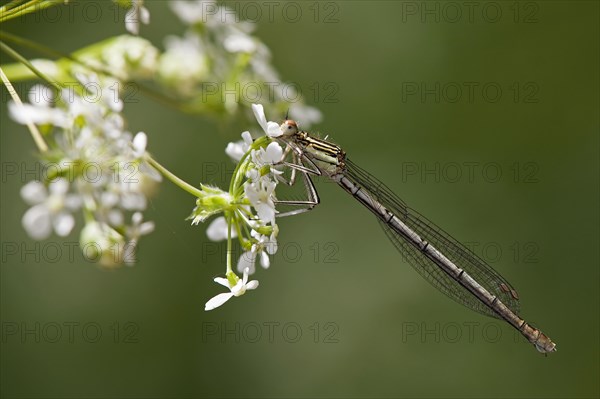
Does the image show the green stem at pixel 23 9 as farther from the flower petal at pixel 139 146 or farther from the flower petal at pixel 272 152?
the flower petal at pixel 272 152

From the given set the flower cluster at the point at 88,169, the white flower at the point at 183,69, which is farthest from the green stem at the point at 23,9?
the white flower at the point at 183,69

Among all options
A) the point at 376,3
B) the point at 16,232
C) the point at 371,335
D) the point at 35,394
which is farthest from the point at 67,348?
the point at 376,3

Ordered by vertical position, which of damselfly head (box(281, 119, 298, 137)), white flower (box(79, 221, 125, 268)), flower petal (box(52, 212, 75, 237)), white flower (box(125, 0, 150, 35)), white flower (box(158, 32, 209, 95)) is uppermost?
white flower (box(158, 32, 209, 95))

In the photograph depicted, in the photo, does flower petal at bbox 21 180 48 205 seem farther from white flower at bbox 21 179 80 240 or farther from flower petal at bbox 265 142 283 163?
flower petal at bbox 265 142 283 163

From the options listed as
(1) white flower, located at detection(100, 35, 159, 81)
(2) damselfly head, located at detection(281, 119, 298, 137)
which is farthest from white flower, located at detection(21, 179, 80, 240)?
(2) damselfly head, located at detection(281, 119, 298, 137)

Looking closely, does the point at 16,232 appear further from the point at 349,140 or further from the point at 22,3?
the point at 22,3

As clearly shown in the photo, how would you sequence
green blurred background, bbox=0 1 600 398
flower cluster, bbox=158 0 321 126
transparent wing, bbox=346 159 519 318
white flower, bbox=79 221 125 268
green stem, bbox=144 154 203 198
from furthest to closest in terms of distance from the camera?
green blurred background, bbox=0 1 600 398, transparent wing, bbox=346 159 519 318, flower cluster, bbox=158 0 321 126, white flower, bbox=79 221 125 268, green stem, bbox=144 154 203 198

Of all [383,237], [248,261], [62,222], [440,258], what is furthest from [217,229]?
[383,237]

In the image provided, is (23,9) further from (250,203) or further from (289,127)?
(289,127)
